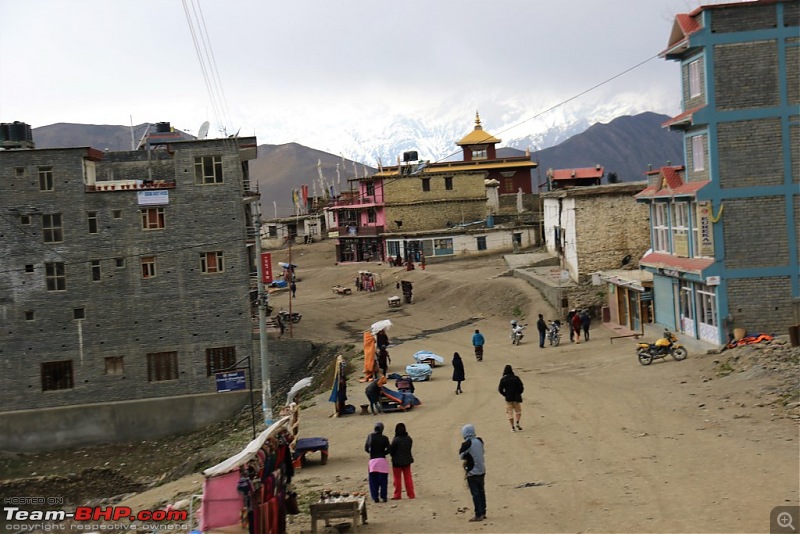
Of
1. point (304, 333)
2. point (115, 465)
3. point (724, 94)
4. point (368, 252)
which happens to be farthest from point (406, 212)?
point (724, 94)

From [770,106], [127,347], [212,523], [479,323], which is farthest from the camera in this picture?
[479,323]

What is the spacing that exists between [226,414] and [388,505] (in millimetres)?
26765

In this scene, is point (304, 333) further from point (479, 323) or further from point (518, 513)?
point (518, 513)

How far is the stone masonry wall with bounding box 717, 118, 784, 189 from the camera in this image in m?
31.6

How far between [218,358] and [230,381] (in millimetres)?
1227

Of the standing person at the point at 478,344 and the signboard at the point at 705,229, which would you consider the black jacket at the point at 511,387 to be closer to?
the signboard at the point at 705,229

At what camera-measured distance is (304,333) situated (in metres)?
51.0

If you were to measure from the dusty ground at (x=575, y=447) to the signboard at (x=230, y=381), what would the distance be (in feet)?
7.30

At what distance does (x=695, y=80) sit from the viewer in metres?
33.1

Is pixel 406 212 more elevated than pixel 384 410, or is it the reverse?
pixel 406 212

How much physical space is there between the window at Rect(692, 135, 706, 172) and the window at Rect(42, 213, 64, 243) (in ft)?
89.7

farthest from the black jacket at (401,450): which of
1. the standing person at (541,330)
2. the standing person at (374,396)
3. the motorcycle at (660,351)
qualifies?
the standing person at (541,330)

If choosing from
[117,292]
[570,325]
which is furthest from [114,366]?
[570,325]

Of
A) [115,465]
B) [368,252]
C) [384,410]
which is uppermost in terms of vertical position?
[368,252]
